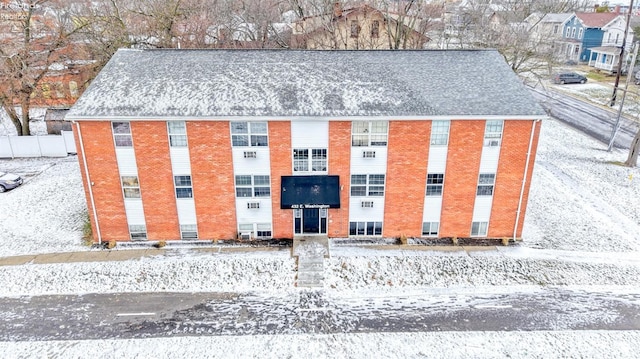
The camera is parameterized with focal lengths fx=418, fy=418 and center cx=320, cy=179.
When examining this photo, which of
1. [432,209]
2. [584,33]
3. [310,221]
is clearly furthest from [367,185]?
[584,33]

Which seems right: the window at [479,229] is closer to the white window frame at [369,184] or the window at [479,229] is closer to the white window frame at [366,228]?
the white window frame at [366,228]

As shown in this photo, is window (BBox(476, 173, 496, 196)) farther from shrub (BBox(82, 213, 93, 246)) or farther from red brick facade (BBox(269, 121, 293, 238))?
shrub (BBox(82, 213, 93, 246))

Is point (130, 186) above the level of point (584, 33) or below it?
below

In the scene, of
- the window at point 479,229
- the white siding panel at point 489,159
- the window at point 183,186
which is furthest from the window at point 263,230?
the white siding panel at point 489,159

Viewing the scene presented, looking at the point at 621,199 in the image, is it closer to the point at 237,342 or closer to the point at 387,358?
the point at 387,358

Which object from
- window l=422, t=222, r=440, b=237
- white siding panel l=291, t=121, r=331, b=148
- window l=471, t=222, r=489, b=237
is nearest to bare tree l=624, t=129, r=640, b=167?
window l=471, t=222, r=489, b=237

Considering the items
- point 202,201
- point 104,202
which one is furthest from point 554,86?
point 104,202

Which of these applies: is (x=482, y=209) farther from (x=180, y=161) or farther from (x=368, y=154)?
(x=180, y=161)
